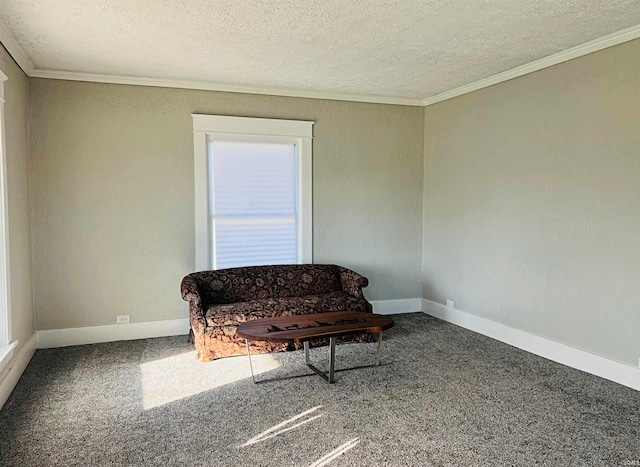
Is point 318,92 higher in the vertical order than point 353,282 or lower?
higher

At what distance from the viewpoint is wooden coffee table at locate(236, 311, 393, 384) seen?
344cm

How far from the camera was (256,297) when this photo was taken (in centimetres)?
479

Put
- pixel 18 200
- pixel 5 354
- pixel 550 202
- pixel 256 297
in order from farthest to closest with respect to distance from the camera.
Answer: pixel 256 297
pixel 550 202
pixel 18 200
pixel 5 354

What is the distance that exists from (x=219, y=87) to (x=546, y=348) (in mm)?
4002

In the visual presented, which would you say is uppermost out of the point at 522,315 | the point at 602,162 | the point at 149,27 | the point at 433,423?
the point at 149,27

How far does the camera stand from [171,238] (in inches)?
190

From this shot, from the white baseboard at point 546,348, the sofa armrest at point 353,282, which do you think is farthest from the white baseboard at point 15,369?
the white baseboard at point 546,348

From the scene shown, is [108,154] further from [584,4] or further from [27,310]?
[584,4]

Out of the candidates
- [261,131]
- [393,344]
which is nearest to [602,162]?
[393,344]

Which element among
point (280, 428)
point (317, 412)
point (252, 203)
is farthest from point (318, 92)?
point (280, 428)

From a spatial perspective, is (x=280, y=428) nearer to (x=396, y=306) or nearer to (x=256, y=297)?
(x=256, y=297)

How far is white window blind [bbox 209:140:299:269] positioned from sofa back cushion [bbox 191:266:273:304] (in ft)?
0.83

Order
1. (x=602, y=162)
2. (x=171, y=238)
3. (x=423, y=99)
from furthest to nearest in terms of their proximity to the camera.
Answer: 1. (x=423, y=99)
2. (x=171, y=238)
3. (x=602, y=162)

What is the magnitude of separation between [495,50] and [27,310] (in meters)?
4.51
